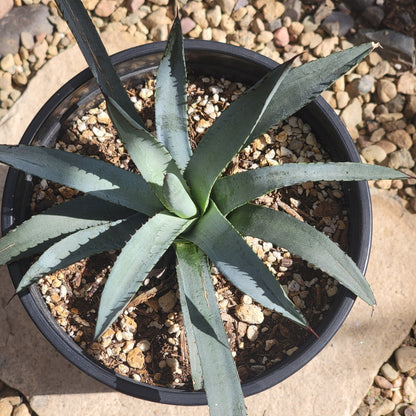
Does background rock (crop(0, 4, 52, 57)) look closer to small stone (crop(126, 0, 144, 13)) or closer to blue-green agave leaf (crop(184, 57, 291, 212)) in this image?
small stone (crop(126, 0, 144, 13))

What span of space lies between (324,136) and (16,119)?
1059mm

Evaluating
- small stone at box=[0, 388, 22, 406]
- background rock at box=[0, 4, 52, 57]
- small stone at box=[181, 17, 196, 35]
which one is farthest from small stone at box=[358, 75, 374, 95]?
small stone at box=[0, 388, 22, 406]

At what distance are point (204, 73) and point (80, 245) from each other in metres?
0.64

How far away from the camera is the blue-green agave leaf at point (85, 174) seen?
3.74 ft

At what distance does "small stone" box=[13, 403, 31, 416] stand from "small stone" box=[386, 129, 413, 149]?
152cm

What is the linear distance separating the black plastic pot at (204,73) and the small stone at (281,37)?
0.49m

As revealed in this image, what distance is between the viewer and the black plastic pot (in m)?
1.30

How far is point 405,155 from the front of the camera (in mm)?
1870

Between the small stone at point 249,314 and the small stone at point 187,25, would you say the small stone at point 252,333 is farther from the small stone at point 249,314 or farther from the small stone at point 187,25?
the small stone at point 187,25

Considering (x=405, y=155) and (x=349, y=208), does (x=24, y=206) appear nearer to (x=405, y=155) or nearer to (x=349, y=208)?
(x=349, y=208)

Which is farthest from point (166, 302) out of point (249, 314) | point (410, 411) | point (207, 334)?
point (410, 411)

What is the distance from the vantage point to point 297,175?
1.07 m

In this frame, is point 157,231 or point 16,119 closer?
point 157,231

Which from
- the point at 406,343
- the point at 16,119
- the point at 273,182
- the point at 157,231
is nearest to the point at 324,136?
the point at 273,182
